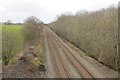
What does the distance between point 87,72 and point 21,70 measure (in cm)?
549

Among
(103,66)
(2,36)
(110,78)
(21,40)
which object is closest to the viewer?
(110,78)

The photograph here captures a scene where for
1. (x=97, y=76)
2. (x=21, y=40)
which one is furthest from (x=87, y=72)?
(x=21, y=40)

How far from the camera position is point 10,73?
20.4m

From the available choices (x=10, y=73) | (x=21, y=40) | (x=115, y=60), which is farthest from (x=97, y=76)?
(x=21, y=40)

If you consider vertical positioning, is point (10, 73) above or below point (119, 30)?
below

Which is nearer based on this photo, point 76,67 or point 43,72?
point 43,72

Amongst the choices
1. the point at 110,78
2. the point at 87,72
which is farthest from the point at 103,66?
the point at 110,78

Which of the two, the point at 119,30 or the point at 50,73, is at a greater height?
the point at 119,30

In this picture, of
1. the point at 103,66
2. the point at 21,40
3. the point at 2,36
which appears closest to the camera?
the point at 103,66

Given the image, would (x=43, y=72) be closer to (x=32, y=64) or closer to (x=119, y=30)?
(x=32, y=64)

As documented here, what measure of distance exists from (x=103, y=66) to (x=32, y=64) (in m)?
6.67

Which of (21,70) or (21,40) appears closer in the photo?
(21,70)

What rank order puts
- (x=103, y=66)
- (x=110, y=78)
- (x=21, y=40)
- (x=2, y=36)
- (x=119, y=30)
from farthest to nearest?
(x=21, y=40) → (x=2, y=36) → (x=103, y=66) → (x=119, y=30) → (x=110, y=78)

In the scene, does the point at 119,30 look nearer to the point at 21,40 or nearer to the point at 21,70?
the point at 21,70
